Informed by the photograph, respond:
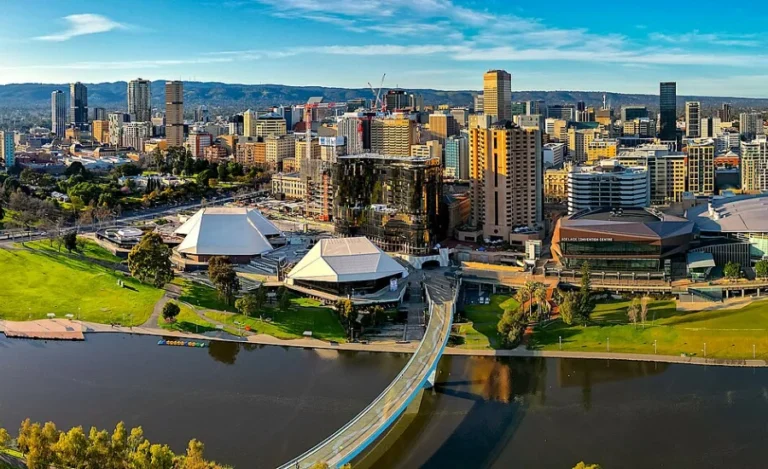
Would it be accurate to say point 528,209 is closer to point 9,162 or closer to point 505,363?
point 505,363

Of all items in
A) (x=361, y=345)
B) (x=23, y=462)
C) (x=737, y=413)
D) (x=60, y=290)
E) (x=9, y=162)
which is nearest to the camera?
(x=23, y=462)

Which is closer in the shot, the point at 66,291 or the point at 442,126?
the point at 66,291

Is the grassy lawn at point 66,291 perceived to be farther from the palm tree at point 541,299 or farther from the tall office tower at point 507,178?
the tall office tower at point 507,178

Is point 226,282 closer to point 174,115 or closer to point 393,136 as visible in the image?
point 393,136

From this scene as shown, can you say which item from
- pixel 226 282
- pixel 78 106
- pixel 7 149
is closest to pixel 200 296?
→ pixel 226 282

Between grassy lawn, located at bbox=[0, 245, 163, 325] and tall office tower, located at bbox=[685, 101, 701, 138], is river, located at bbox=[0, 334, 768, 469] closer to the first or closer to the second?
grassy lawn, located at bbox=[0, 245, 163, 325]

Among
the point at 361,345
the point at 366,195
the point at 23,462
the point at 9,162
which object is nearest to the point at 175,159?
the point at 9,162

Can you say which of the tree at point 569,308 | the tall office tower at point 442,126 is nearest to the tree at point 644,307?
the tree at point 569,308
